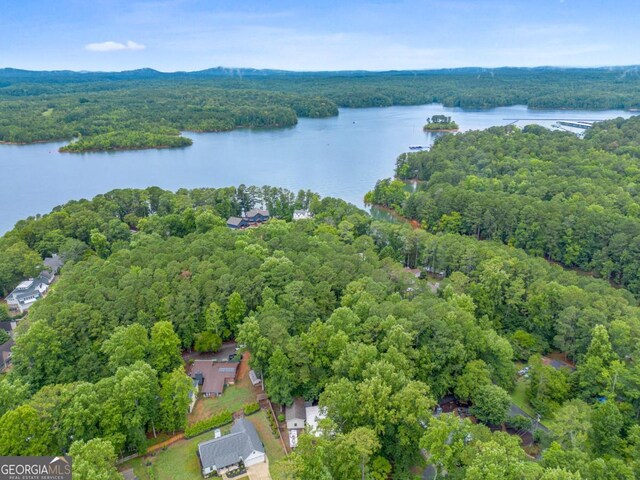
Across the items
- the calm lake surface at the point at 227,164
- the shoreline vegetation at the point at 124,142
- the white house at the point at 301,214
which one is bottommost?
the white house at the point at 301,214

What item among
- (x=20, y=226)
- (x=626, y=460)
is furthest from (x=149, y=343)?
(x=20, y=226)

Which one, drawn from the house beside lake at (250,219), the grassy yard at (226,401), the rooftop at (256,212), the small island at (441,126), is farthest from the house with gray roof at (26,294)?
the small island at (441,126)

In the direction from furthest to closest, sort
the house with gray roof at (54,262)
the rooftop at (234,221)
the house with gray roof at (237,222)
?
the rooftop at (234,221)
the house with gray roof at (237,222)
the house with gray roof at (54,262)

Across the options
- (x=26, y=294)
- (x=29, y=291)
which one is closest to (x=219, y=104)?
(x=29, y=291)

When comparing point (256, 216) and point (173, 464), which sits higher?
point (256, 216)

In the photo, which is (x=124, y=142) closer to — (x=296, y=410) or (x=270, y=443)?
(x=296, y=410)

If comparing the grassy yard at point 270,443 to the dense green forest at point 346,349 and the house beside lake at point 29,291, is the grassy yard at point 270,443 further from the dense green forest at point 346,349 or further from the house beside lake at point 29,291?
the house beside lake at point 29,291
